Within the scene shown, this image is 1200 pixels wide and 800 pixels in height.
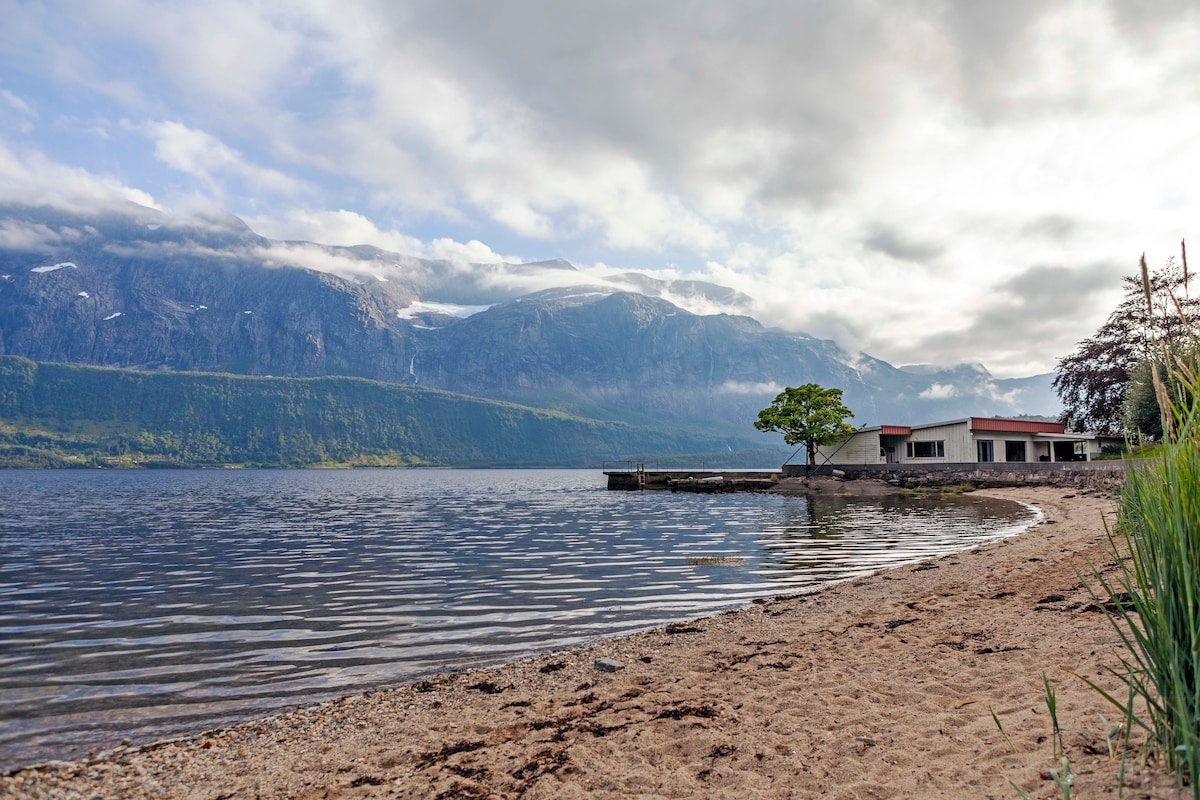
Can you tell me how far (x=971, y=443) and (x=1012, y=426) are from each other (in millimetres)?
5048

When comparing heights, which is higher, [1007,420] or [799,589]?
[1007,420]

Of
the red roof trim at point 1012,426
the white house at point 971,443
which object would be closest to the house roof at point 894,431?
the white house at point 971,443

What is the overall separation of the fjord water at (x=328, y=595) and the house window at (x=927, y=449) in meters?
32.8

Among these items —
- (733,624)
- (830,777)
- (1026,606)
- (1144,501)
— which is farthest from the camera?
(733,624)

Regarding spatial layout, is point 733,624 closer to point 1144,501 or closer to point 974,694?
point 974,694

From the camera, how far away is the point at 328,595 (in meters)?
18.2

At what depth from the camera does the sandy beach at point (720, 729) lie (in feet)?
18.4

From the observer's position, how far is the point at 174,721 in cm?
910

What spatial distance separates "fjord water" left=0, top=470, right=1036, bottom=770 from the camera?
403 inches

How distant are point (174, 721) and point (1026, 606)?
44.9 feet

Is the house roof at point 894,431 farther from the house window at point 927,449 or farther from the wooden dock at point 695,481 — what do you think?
the wooden dock at point 695,481

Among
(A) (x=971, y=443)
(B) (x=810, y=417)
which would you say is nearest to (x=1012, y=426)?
(A) (x=971, y=443)

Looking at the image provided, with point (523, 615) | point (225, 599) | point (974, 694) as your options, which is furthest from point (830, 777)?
point (225, 599)

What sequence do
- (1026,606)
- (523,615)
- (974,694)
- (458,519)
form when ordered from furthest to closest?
(458,519)
(523,615)
(1026,606)
(974,694)
